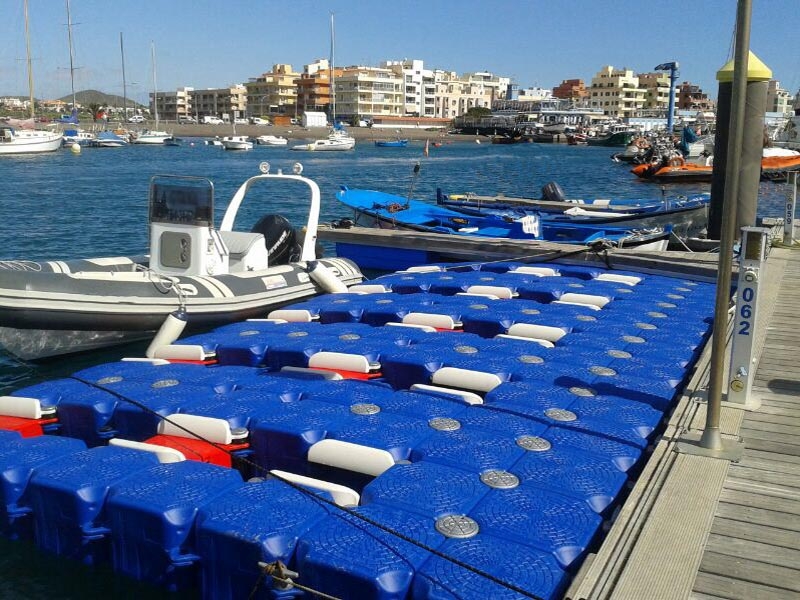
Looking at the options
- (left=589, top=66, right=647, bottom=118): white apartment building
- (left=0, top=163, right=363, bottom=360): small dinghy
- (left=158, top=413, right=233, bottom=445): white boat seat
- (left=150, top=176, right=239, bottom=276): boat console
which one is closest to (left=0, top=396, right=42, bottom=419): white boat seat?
(left=158, top=413, right=233, bottom=445): white boat seat

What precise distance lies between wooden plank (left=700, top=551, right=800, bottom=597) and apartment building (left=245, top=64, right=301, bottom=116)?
14863 cm

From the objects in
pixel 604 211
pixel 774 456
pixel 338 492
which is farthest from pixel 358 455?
pixel 604 211

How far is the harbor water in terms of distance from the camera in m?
5.48

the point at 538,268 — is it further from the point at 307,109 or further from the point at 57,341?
the point at 307,109

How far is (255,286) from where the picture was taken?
11.1 meters

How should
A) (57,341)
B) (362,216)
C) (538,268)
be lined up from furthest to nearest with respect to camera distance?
(362,216) → (538,268) → (57,341)

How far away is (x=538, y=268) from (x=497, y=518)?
27.3ft

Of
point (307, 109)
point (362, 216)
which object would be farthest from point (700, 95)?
point (362, 216)

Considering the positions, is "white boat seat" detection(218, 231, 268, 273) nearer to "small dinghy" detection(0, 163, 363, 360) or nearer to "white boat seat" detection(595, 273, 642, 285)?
"small dinghy" detection(0, 163, 363, 360)

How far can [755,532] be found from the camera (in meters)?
4.04

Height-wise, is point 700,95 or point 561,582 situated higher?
point 700,95

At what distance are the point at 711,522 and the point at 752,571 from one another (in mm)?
416

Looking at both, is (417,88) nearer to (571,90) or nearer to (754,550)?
(571,90)

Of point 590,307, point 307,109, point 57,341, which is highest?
point 307,109
